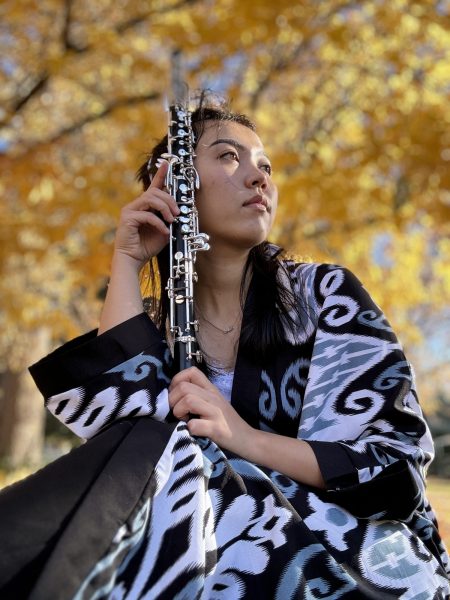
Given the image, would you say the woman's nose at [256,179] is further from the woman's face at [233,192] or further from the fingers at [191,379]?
the fingers at [191,379]

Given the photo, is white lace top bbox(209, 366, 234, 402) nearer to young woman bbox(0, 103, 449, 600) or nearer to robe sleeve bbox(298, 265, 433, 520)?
young woman bbox(0, 103, 449, 600)

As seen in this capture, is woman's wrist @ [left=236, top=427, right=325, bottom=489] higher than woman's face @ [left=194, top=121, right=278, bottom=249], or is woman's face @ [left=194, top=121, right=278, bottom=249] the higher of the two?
woman's face @ [left=194, top=121, right=278, bottom=249]

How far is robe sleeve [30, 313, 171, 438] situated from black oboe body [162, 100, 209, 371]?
7 centimetres

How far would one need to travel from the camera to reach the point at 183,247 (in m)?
2.27

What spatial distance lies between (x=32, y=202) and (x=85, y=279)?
33.9 inches

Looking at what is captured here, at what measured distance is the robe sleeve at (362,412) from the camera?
1.81 metres

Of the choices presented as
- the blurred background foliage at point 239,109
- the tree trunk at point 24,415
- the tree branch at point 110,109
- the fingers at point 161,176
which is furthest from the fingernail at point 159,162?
the tree trunk at point 24,415

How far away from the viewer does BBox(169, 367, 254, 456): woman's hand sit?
1.81 meters

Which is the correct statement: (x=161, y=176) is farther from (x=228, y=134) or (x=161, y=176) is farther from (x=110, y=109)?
(x=110, y=109)

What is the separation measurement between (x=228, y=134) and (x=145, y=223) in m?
0.42

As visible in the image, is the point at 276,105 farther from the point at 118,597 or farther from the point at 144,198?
the point at 118,597

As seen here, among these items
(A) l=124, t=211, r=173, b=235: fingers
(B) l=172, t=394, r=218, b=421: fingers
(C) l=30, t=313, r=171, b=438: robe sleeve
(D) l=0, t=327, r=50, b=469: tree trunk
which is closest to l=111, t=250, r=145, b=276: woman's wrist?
(A) l=124, t=211, r=173, b=235: fingers

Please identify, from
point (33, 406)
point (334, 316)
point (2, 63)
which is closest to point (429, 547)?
point (334, 316)

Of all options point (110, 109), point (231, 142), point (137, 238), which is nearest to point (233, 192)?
point (231, 142)
